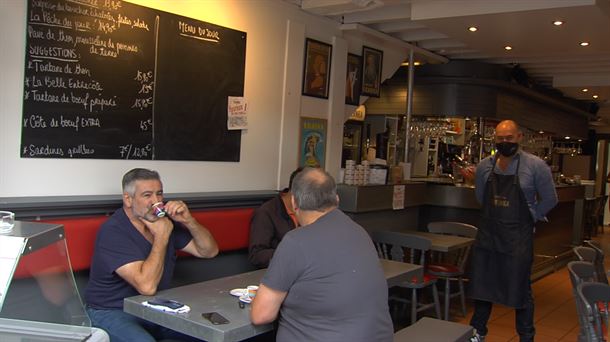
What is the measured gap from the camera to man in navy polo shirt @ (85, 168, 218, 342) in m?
2.98

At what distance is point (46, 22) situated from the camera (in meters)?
3.44

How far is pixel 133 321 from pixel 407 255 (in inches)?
145

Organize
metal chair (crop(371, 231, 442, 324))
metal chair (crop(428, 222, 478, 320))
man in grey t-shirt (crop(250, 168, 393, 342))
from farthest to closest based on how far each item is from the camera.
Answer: metal chair (crop(428, 222, 478, 320)) < metal chair (crop(371, 231, 442, 324)) < man in grey t-shirt (crop(250, 168, 393, 342))

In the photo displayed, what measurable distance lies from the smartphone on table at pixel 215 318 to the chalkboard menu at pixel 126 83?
165 centimetres

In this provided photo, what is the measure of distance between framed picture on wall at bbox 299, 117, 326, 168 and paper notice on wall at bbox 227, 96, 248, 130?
31.4 inches

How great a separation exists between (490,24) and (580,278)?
3.02 meters

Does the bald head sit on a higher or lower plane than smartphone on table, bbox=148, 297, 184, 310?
higher

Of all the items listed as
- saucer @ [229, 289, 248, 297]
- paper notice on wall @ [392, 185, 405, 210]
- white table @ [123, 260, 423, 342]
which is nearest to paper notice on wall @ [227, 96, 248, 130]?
A: white table @ [123, 260, 423, 342]

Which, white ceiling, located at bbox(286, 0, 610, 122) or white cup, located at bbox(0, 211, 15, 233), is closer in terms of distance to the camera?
white cup, located at bbox(0, 211, 15, 233)

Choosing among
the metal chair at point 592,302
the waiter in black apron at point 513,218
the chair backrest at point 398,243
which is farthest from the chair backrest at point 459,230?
the metal chair at point 592,302

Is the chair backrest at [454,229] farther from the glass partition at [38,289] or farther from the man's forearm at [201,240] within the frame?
the glass partition at [38,289]

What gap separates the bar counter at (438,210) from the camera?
565 centimetres

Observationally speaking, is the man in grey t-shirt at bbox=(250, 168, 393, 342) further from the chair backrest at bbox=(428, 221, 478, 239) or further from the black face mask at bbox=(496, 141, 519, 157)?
the chair backrest at bbox=(428, 221, 478, 239)

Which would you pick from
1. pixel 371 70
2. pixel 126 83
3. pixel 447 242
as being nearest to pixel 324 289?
pixel 126 83
